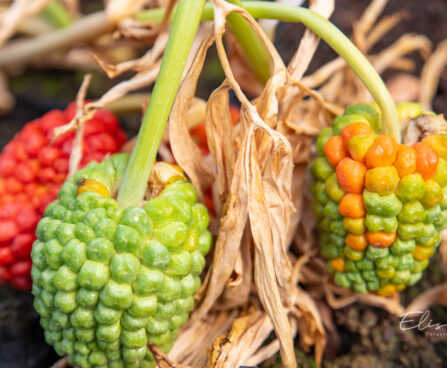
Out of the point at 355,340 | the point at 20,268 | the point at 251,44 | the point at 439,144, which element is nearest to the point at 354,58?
the point at 439,144

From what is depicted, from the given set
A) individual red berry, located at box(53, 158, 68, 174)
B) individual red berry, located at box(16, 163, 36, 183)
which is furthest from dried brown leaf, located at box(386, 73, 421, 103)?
individual red berry, located at box(16, 163, 36, 183)

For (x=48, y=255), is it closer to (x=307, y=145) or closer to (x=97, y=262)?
(x=97, y=262)

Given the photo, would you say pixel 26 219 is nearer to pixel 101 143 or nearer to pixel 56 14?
pixel 101 143

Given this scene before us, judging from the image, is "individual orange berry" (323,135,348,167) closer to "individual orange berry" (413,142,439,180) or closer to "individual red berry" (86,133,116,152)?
"individual orange berry" (413,142,439,180)

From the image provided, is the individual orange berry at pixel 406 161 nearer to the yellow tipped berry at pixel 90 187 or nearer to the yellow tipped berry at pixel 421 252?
the yellow tipped berry at pixel 421 252

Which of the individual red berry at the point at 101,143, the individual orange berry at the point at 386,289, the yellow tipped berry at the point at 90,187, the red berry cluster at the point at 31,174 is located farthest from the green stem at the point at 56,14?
the individual orange berry at the point at 386,289

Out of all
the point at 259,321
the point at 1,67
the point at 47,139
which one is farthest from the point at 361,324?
the point at 1,67

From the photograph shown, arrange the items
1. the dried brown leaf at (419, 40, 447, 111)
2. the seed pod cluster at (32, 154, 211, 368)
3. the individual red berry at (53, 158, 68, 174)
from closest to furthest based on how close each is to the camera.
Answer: the seed pod cluster at (32, 154, 211, 368), the individual red berry at (53, 158, 68, 174), the dried brown leaf at (419, 40, 447, 111)
